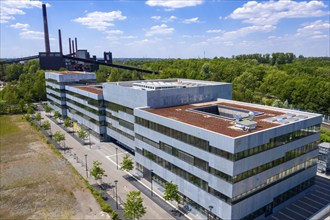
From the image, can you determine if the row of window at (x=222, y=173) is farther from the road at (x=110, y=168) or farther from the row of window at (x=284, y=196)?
the road at (x=110, y=168)

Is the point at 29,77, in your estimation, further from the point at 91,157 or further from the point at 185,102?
the point at 185,102

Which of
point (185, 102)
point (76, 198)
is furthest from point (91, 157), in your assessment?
point (185, 102)

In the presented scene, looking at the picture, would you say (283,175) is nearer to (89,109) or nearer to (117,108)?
(117,108)

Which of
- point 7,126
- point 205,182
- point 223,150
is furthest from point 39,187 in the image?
point 7,126

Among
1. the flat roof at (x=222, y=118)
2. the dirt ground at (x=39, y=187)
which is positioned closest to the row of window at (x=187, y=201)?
the dirt ground at (x=39, y=187)

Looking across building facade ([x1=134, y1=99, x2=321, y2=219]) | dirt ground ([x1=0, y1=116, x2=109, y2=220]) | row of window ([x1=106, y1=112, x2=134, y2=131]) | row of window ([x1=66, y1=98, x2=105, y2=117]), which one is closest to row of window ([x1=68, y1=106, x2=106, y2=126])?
row of window ([x1=66, y1=98, x2=105, y2=117])

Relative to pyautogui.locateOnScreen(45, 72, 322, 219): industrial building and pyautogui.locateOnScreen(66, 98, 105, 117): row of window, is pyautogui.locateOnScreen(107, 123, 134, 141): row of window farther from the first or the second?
pyautogui.locateOnScreen(45, 72, 322, 219): industrial building
